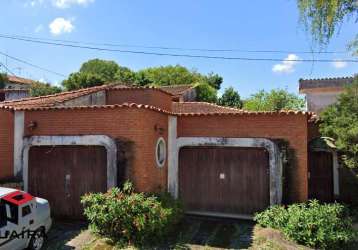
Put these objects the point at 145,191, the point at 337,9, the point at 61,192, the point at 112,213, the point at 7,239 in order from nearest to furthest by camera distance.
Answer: the point at 337,9 < the point at 7,239 < the point at 112,213 < the point at 145,191 < the point at 61,192

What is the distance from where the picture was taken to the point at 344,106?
42.0 feet

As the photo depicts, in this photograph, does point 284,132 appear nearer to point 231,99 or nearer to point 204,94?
point 204,94

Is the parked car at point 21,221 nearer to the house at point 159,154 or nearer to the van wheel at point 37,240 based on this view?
the van wheel at point 37,240

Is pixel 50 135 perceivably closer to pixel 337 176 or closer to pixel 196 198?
pixel 196 198

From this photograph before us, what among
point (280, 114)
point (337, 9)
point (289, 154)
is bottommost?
→ point (289, 154)

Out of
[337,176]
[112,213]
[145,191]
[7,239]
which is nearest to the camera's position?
[7,239]

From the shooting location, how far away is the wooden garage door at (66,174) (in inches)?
425

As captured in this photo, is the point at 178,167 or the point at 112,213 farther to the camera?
the point at 178,167

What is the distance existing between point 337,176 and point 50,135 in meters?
10.5

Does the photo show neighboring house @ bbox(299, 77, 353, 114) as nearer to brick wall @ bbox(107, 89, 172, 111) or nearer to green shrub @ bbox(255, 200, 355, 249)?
brick wall @ bbox(107, 89, 172, 111)

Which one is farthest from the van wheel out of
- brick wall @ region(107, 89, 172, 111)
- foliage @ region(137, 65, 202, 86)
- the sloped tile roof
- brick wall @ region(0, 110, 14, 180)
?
foliage @ region(137, 65, 202, 86)

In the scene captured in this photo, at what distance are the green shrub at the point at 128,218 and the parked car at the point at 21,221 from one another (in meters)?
1.24

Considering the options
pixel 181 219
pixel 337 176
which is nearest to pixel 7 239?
pixel 181 219

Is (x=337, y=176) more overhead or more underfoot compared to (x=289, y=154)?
more underfoot
